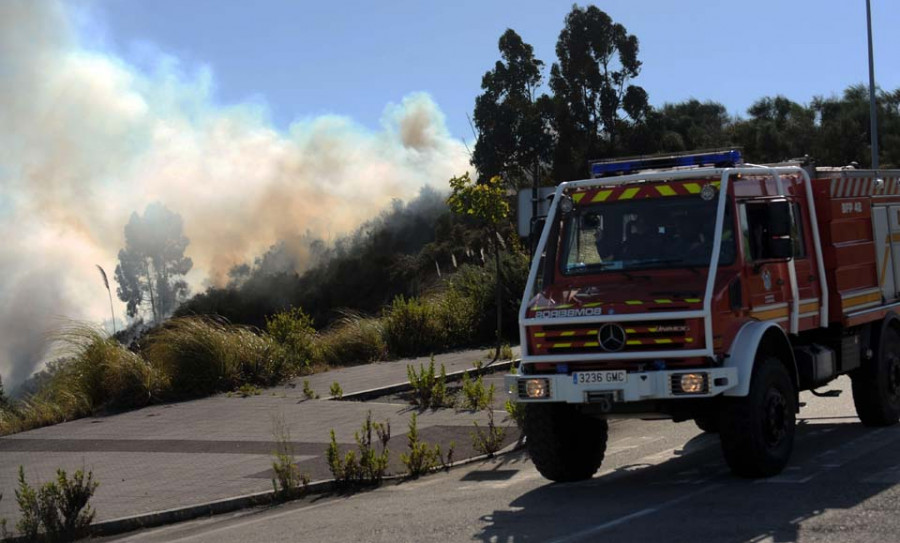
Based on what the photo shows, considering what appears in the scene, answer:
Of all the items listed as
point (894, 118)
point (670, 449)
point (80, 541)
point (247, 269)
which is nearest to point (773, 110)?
point (894, 118)

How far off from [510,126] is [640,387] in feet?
122

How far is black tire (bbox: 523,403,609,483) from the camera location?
967cm

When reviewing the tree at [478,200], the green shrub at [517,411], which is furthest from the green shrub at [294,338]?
the green shrub at [517,411]

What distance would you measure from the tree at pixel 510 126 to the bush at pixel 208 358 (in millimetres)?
26684

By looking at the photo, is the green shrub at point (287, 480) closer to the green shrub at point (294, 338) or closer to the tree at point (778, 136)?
the green shrub at point (294, 338)

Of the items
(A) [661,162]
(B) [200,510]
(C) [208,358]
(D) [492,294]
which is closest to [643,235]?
(A) [661,162]

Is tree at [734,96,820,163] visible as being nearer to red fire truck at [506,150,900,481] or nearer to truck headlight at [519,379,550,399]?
red fire truck at [506,150,900,481]

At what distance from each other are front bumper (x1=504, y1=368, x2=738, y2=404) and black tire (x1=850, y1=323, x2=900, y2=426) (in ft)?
11.1

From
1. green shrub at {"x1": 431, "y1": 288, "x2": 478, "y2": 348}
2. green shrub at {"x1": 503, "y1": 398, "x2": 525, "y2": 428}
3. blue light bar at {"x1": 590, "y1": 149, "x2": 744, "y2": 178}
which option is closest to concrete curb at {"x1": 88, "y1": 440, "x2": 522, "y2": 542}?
green shrub at {"x1": 503, "y1": 398, "x2": 525, "y2": 428}

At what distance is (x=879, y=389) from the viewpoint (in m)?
11.5

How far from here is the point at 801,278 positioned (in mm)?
10383

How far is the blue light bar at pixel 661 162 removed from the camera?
34.1 feet

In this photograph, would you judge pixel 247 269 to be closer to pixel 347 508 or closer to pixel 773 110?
pixel 773 110

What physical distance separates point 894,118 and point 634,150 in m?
13.2
